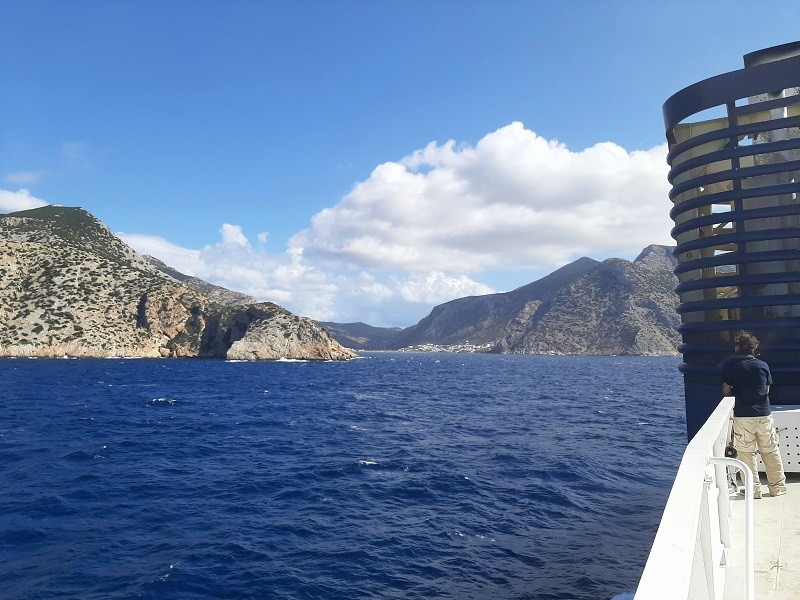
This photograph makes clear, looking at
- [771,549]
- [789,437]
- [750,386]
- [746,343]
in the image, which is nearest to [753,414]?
[750,386]

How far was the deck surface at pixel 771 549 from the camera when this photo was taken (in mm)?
5766

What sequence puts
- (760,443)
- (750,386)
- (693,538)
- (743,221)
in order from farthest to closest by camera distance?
(743,221), (760,443), (750,386), (693,538)

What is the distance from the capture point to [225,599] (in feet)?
36.8

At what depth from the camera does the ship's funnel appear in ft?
51.6

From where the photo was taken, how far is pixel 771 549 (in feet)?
22.9

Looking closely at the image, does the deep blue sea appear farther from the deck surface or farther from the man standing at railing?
the man standing at railing

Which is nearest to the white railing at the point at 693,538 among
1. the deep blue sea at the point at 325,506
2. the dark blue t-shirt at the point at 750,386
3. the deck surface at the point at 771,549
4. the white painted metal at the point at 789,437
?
the deck surface at the point at 771,549

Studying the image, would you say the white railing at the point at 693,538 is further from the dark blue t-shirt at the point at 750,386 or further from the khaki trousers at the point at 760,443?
the khaki trousers at the point at 760,443

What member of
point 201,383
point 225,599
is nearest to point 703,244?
point 225,599

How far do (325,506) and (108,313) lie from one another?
148960 millimetres

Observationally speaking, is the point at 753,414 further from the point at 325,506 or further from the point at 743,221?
the point at 325,506

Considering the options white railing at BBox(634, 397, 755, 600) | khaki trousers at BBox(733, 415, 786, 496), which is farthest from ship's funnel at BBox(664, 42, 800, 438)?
white railing at BBox(634, 397, 755, 600)

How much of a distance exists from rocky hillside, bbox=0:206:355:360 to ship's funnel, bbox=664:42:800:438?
141 metres

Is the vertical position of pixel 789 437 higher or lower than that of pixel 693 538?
lower
